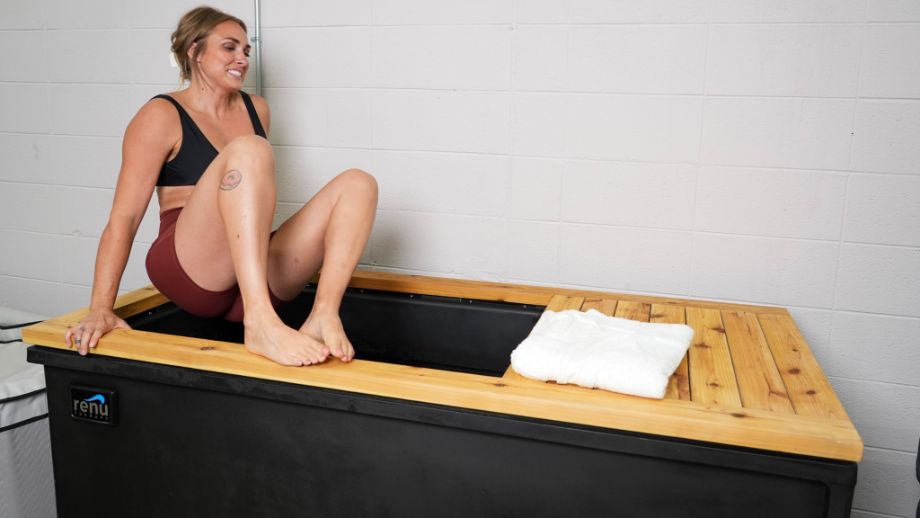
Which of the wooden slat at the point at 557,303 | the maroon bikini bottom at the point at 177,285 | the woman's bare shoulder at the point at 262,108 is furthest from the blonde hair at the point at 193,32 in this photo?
the wooden slat at the point at 557,303

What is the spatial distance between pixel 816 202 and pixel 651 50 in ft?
2.00

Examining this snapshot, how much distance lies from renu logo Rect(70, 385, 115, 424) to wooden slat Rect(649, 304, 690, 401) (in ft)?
4.06

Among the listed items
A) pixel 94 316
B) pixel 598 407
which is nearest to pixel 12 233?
pixel 94 316

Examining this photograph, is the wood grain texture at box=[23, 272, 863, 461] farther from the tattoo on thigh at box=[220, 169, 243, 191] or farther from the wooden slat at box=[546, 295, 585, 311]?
the tattoo on thigh at box=[220, 169, 243, 191]

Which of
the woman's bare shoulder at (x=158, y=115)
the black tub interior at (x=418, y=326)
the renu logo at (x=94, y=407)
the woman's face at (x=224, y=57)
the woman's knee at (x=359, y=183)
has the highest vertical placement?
the woman's face at (x=224, y=57)

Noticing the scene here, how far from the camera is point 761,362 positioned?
5.78 ft

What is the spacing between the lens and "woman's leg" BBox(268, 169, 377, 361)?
1.91 metres

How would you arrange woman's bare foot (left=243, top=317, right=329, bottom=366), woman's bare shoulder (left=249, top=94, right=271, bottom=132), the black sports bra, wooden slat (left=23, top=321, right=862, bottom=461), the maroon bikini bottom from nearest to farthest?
Result: wooden slat (left=23, top=321, right=862, bottom=461) < woman's bare foot (left=243, top=317, right=329, bottom=366) < the maroon bikini bottom < the black sports bra < woman's bare shoulder (left=249, top=94, right=271, bottom=132)

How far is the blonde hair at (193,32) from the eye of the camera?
7.06 feet

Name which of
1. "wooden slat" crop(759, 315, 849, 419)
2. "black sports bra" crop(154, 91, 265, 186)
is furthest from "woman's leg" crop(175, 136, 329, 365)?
"wooden slat" crop(759, 315, 849, 419)

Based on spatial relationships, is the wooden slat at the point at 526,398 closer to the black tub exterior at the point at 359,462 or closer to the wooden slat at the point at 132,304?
the black tub exterior at the point at 359,462

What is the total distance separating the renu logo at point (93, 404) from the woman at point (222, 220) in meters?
0.10

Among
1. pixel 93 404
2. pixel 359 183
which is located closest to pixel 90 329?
pixel 93 404

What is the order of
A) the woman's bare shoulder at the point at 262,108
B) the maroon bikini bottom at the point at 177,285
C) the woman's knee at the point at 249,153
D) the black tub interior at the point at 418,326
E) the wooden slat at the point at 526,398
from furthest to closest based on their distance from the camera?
the woman's bare shoulder at the point at 262,108, the black tub interior at the point at 418,326, the maroon bikini bottom at the point at 177,285, the woman's knee at the point at 249,153, the wooden slat at the point at 526,398
